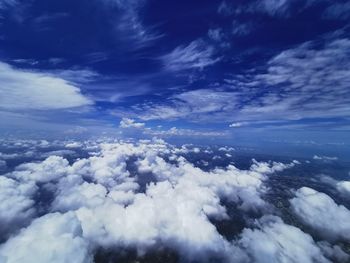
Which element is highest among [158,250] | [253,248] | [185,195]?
[185,195]

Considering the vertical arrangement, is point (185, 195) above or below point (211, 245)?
above

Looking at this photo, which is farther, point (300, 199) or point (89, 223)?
point (300, 199)

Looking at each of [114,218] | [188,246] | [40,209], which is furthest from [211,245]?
[40,209]

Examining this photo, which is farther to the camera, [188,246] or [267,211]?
[267,211]

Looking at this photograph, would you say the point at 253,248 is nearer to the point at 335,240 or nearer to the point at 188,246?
the point at 188,246

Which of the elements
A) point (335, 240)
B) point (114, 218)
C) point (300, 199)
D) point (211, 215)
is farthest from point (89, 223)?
point (300, 199)

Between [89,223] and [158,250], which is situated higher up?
[89,223]

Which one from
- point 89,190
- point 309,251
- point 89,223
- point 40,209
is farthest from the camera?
point 89,190

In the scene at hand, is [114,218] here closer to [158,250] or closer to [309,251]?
[158,250]

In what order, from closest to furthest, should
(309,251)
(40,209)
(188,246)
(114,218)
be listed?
(309,251)
(188,246)
(114,218)
(40,209)
